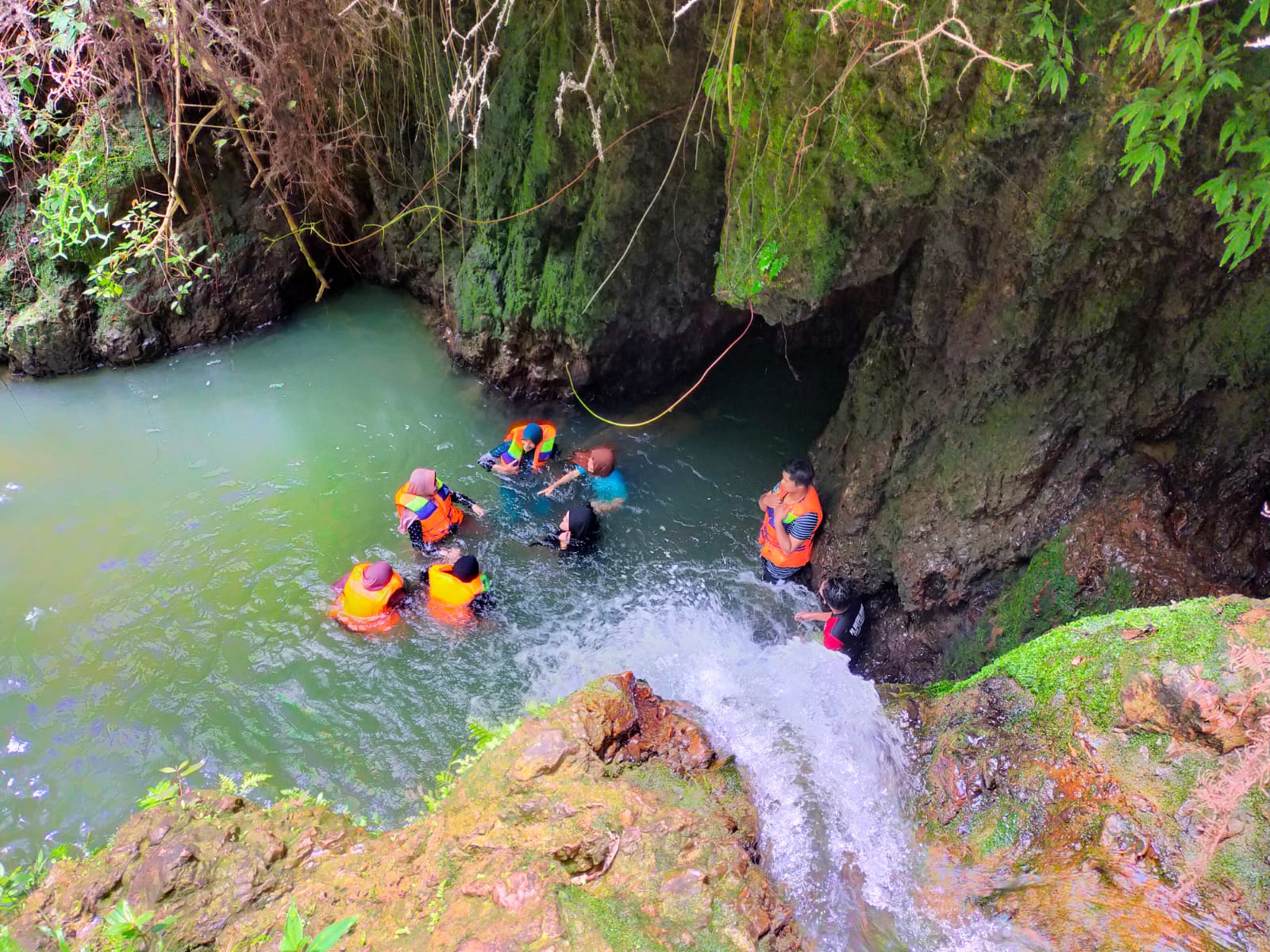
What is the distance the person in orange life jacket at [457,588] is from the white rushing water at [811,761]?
0.56 m

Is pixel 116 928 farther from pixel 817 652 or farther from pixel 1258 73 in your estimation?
pixel 1258 73

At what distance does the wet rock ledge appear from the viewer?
2.32 metres

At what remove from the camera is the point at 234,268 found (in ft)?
28.4

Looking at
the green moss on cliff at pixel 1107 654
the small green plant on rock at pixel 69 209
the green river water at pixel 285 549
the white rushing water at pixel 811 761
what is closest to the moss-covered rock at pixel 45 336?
the green river water at pixel 285 549

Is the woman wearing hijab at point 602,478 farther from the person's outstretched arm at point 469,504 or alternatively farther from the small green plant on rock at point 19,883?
the small green plant on rock at point 19,883

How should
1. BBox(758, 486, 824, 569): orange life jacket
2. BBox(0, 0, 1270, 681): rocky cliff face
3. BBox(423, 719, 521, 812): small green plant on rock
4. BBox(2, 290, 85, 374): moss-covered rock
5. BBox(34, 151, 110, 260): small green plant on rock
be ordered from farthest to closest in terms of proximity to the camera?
BBox(2, 290, 85, 374): moss-covered rock < BBox(34, 151, 110, 260): small green plant on rock < BBox(758, 486, 824, 569): orange life jacket < BBox(0, 0, 1270, 681): rocky cliff face < BBox(423, 719, 521, 812): small green plant on rock

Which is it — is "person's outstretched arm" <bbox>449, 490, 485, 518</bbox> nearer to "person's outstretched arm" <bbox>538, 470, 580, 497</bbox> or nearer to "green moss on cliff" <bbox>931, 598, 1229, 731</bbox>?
"person's outstretched arm" <bbox>538, 470, 580, 497</bbox>

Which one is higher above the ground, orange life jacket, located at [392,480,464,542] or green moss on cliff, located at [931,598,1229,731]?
green moss on cliff, located at [931,598,1229,731]

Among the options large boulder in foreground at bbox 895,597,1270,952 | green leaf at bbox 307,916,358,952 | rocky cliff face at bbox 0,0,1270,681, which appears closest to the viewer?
green leaf at bbox 307,916,358,952

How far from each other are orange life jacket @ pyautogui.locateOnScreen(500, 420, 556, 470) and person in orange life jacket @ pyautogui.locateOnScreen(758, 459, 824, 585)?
7.03 ft

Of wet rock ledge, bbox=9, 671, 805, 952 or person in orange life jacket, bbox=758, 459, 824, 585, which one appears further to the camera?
person in orange life jacket, bbox=758, 459, 824, 585

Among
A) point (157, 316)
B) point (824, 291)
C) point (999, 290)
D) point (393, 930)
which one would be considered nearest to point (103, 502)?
point (157, 316)

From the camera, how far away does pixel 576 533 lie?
19.8 feet

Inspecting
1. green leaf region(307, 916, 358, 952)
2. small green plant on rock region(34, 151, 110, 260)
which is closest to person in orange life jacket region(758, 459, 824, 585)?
green leaf region(307, 916, 358, 952)
